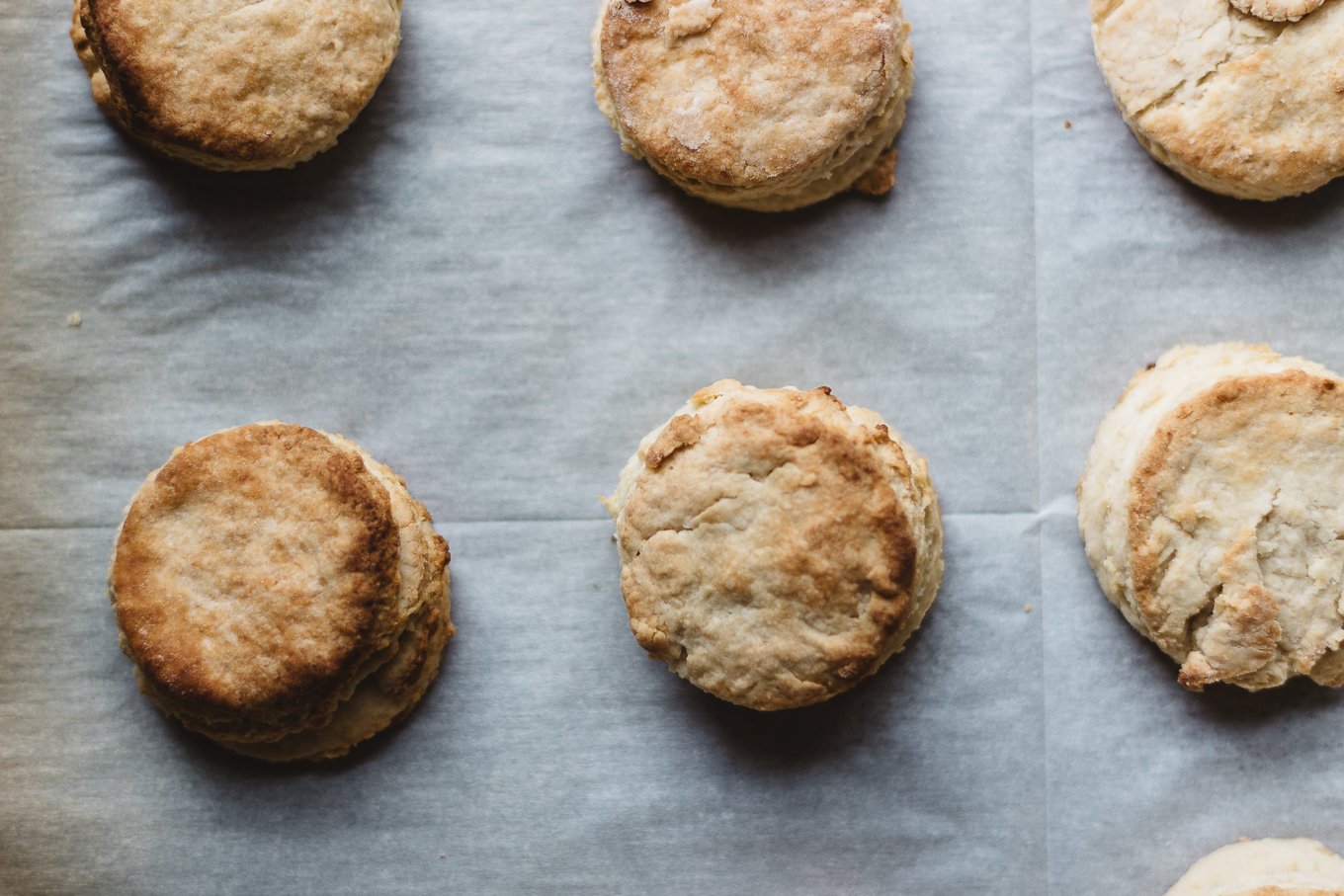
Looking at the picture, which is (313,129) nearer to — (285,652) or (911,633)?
(285,652)

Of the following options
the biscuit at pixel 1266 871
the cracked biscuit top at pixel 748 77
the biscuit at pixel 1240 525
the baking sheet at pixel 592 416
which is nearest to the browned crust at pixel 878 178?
the baking sheet at pixel 592 416

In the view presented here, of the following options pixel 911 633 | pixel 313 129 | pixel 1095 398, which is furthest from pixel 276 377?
pixel 1095 398

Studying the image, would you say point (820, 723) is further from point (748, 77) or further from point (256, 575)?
point (748, 77)

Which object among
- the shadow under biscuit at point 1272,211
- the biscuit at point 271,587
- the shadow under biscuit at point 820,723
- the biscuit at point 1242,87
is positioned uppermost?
the biscuit at point 1242,87

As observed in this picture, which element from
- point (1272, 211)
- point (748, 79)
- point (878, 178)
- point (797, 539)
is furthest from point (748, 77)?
point (1272, 211)

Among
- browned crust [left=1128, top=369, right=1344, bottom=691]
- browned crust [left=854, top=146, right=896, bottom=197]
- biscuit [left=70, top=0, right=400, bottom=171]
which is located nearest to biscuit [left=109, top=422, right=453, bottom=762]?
biscuit [left=70, top=0, right=400, bottom=171]

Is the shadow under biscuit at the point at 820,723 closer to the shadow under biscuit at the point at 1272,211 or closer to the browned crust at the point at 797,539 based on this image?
the browned crust at the point at 797,539
